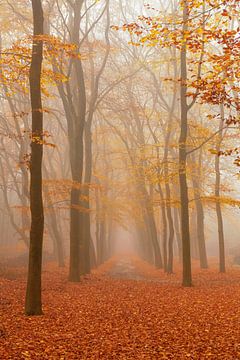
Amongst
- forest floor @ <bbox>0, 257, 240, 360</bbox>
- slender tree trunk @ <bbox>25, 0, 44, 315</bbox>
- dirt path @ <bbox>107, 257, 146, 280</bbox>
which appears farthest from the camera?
dirt path @ <bbox>107, 257, 146, 280</bbox>

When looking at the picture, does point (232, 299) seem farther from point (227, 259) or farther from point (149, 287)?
point (227, 259)

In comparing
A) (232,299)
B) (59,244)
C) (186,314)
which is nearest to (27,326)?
A: (186,314)

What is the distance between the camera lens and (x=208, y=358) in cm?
714

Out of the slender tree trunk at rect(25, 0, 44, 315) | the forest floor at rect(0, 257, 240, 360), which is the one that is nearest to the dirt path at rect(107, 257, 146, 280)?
the forest floor at rect(0, 257, 240, 360)

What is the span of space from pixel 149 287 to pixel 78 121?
29.0 feet

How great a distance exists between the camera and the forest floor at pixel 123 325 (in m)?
7.53

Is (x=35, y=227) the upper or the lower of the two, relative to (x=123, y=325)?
upper

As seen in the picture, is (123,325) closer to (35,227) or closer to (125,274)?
(35,227)

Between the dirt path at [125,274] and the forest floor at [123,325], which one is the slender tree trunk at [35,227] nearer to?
the forest floor at [123,325]

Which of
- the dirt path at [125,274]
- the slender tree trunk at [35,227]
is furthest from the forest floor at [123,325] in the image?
the dirt path at [125,274]

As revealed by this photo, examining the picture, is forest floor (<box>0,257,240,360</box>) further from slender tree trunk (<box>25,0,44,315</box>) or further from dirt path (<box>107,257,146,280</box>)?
dirt path (<box>107,257,146,280</box>)

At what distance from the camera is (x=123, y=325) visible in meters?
9.65

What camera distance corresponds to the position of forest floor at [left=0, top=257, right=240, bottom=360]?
24.7 feet

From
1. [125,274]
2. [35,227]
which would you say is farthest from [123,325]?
[125,274]
